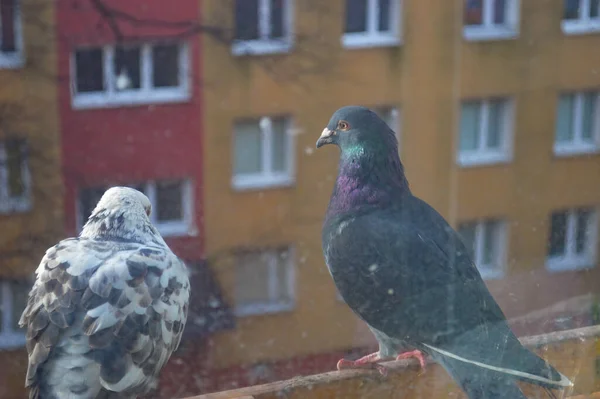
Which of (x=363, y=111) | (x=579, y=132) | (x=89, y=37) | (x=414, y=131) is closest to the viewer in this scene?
(x=363, y=111)

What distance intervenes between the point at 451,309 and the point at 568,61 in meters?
0.69

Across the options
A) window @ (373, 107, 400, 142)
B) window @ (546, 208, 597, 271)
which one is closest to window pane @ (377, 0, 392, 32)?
window @ (373, 107, 400, 142)

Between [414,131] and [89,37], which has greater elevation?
[89,37]

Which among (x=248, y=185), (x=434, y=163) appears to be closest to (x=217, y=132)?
(x=248, y=185)

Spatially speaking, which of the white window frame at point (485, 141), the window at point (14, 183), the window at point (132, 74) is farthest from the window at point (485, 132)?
the window at point (14, 183)

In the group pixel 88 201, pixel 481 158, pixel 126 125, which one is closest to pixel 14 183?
pixel 88 201

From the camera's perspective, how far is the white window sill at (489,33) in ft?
5.71

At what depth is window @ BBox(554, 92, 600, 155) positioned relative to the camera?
1866mm

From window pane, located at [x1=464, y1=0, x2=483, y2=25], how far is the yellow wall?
0.07 feet

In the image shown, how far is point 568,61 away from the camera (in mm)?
1817

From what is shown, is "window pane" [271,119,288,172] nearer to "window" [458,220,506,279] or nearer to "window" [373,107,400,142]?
"window" [373,107,400,142]

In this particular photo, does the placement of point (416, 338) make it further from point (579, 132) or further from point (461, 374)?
point (579, 132)

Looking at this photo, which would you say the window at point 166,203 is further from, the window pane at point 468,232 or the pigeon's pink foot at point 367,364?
the window pane at point 468,232

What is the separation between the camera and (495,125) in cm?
183
